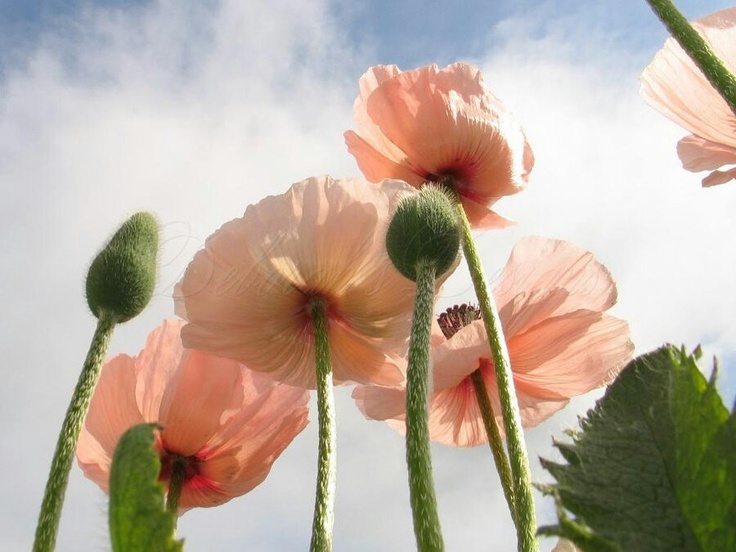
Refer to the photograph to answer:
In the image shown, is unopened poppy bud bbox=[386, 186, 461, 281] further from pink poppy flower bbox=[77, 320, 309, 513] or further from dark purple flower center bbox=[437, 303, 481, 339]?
dark purple flower center bbox=[437, 303, 481, 339]

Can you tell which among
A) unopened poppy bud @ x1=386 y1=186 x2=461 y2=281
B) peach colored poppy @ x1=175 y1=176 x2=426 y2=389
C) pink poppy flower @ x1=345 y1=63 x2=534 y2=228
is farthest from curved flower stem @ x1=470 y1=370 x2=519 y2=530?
pink poppy flower @ x1=345 y1=63 x2=534 y2=228

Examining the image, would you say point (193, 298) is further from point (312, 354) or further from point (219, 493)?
point (219, 493)

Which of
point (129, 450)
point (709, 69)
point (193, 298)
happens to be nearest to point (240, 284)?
point (193, 298)

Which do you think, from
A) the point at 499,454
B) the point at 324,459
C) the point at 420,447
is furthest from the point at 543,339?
the point at 420,447

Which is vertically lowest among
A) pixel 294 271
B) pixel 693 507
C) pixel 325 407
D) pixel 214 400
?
pixel 693 507

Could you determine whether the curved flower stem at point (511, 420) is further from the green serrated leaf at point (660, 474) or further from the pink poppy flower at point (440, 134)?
the pink poppy flower at point (440, 134)
